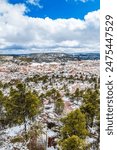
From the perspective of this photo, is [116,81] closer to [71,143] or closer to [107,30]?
[107,30]

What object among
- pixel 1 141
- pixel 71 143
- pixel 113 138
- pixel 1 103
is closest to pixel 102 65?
pixel 113 138

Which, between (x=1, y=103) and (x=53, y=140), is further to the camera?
(x=1, y=103)

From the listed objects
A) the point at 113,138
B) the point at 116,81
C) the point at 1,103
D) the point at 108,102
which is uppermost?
the point at 116,81

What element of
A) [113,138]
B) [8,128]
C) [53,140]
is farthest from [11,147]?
[113,138]

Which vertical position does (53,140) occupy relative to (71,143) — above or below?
below

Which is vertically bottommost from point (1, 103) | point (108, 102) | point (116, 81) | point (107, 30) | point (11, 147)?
point (11, 147)

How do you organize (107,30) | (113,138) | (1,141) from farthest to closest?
(1,141) < (113,138) < (107,30)

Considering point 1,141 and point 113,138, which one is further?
Answer: point 1,141

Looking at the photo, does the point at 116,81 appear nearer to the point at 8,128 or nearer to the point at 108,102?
the point at 108,102

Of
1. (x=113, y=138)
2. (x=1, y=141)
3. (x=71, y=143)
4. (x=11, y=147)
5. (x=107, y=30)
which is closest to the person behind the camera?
(x=107, y=30)
